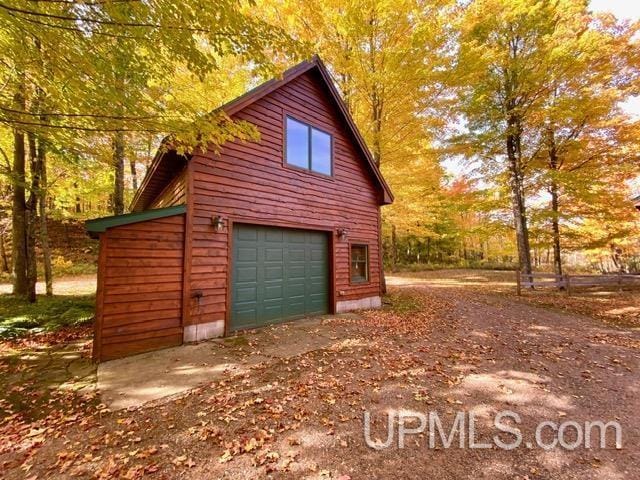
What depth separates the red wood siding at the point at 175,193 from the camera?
6.66m

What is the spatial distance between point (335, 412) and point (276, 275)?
4.55 m

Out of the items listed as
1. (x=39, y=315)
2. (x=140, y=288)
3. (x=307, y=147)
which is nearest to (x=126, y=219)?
(x=140, y=288)

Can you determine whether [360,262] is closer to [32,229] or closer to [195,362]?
[195,362]

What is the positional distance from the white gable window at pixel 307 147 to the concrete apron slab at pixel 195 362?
4.61 metres

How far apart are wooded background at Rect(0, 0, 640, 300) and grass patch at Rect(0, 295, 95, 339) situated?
1.06 metres

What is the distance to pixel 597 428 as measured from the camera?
322cm

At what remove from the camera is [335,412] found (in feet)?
11.5

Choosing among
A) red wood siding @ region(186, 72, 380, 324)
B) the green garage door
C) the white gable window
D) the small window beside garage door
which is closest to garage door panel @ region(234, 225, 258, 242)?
the green garage door

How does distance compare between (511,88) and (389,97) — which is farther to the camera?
(511,88)

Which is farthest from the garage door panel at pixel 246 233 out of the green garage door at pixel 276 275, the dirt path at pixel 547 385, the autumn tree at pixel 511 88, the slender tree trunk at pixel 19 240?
the autumn tree at pixel 511 88

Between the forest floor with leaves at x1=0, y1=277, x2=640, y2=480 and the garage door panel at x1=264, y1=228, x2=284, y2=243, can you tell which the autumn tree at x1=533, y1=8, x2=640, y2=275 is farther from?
the garage door panel at x1=264, y1=228, x2=284, y2=243

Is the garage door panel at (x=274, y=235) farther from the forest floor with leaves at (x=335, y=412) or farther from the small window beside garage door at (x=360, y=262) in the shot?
the forest floor with leaves at (x=335, y=412)

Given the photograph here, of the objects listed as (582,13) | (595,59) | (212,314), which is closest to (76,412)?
(212,314)

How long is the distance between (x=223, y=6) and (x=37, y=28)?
91.5 inches
